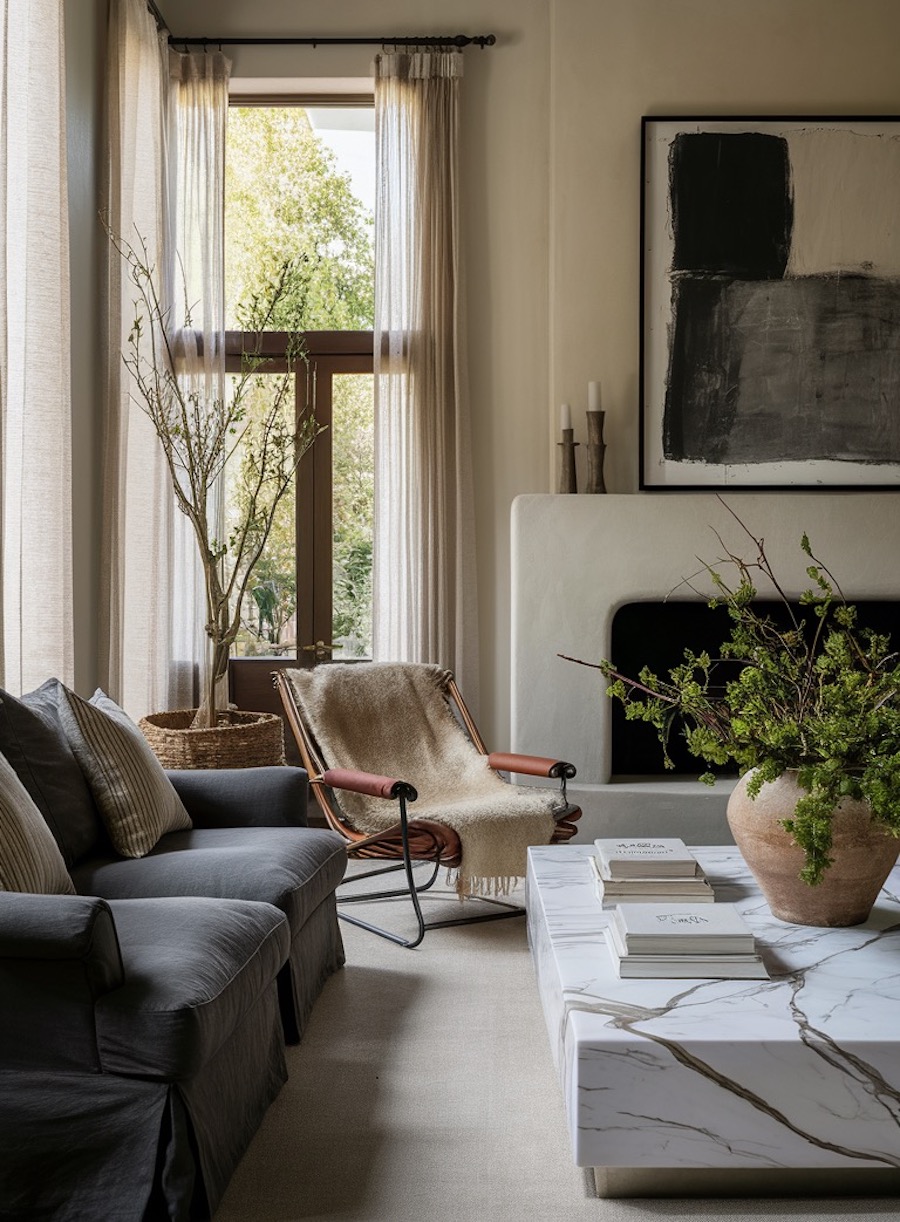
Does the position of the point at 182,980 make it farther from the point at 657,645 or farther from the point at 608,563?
the point at 657,645

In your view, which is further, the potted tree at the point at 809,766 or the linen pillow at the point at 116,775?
the linen pillow at the point at 116,775

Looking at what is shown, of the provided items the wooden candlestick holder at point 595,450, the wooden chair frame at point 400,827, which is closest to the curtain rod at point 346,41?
the wooden candlestick holder at point 595,450

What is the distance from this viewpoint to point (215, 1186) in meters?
2.04

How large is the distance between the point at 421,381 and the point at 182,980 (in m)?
3.39

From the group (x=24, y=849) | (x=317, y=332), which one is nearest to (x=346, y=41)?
(x=317, y=332)

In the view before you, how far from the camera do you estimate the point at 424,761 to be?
13.7ft

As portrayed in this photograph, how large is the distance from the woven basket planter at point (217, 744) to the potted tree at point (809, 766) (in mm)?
A: 1779

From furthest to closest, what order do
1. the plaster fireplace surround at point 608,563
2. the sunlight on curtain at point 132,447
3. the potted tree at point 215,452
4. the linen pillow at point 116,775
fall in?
the plaster fireplace surround at point 608,563 → the sunlight on curtain at point 132,447 → the potted tree at point 215,452 → the linen pillow at point 116,775

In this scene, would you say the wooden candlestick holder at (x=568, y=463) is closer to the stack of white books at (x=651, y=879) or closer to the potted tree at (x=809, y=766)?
the potted tree at (x=809, y=766)

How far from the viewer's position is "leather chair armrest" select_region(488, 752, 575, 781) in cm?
387

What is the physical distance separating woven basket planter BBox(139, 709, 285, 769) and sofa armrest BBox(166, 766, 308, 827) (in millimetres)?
629

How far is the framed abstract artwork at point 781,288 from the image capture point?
4.86m

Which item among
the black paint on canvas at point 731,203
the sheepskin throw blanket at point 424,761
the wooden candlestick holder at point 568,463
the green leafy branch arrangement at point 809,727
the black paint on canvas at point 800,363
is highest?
the black paint on canvas at point 731,203

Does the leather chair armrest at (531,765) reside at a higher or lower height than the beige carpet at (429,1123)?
higher
